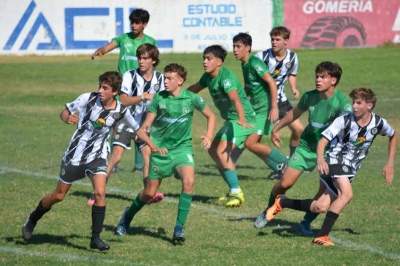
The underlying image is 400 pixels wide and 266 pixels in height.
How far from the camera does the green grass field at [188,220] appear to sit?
952 centimetres

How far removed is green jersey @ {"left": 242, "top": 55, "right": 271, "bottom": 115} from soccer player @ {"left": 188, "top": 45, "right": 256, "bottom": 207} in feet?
2.37

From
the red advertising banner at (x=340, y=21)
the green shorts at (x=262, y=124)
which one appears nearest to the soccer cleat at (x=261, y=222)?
the green shorts at (x=262, y=124)

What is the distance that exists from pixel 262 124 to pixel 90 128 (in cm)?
457

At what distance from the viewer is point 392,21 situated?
32.8 metres

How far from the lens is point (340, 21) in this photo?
106 ft

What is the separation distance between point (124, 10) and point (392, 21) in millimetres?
9276

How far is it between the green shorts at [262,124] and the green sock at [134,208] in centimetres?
373

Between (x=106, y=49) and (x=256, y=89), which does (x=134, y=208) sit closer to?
(x=256, y=89)

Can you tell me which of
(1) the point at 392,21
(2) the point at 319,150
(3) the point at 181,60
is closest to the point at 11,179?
(2) the point at 319,150

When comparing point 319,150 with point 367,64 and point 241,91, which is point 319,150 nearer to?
point 241,91

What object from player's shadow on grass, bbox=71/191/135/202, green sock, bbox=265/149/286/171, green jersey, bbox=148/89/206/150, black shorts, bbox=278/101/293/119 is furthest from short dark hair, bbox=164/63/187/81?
black shorts, bbox=278/101/293/119

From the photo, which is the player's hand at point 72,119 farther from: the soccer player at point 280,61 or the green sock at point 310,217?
the soccer player at point 280,61

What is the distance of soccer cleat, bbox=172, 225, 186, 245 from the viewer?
32.7 feet

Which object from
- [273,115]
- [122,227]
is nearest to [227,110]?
[273,115]
